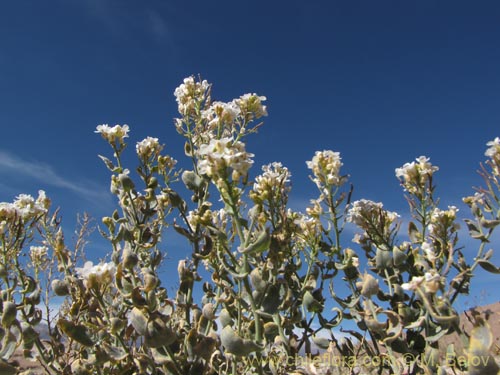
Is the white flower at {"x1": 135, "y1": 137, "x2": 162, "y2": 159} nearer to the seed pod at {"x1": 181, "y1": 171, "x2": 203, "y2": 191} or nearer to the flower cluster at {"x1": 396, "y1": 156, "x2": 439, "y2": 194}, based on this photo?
the seed pod at {"x1": 181, "y1": 171, "x2": 203, "y2": 191}

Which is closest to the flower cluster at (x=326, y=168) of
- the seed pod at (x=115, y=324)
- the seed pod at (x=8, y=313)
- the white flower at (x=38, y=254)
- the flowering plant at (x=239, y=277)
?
the flowering plant at (x=239, y=277)

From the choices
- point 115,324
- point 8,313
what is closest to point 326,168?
point 115,324

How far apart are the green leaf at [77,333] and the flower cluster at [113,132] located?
3.12ft

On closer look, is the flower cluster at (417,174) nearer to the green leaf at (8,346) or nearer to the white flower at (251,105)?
the white flower at (251,105)

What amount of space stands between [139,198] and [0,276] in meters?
0.68

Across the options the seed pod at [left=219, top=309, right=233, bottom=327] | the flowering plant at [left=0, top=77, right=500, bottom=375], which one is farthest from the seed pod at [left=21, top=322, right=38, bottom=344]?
the seed pod at [left=219, top=309, right=233, bottom=327]

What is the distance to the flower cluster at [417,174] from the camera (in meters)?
2.02

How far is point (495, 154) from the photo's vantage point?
1730mm

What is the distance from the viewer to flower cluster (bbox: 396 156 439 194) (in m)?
2.02

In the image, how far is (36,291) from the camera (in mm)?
1824

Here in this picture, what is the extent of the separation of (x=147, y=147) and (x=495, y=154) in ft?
5.37

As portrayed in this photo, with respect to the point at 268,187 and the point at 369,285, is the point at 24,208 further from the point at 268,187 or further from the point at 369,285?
the point at 369,285

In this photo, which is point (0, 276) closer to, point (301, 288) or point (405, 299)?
point (301, 288)

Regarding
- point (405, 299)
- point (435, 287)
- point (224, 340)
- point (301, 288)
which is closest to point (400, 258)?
point (405, 299)
